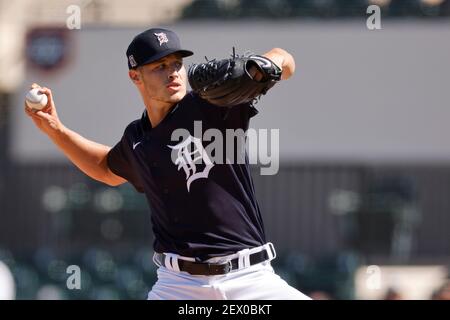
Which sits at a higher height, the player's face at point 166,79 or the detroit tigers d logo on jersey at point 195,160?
the player's face at point 166,79

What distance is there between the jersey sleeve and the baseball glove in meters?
0.59

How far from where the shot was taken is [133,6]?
46.1 feet

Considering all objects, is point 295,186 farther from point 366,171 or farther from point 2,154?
point 2,154

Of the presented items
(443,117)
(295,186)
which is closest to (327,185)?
(295,186)

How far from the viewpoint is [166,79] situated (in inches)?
194

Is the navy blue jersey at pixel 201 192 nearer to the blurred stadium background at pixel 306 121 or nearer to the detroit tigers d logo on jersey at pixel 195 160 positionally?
the detroit tigers d logo on jersey at pixel 195 160

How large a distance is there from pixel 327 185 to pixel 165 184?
872 cm

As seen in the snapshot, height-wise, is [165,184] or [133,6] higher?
[133,6]

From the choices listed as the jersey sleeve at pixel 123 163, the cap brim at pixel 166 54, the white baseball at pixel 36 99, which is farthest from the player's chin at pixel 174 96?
the white baseball at pixel 36 99

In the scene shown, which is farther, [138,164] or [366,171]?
[366,171]

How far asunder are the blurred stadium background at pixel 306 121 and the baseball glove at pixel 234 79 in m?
8.27

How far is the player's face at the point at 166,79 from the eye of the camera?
4.89 meters

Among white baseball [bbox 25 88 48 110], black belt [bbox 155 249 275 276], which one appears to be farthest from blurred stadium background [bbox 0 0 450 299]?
black belt [bbox 155 249 275 276]

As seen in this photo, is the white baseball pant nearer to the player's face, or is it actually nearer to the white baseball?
the player's face
